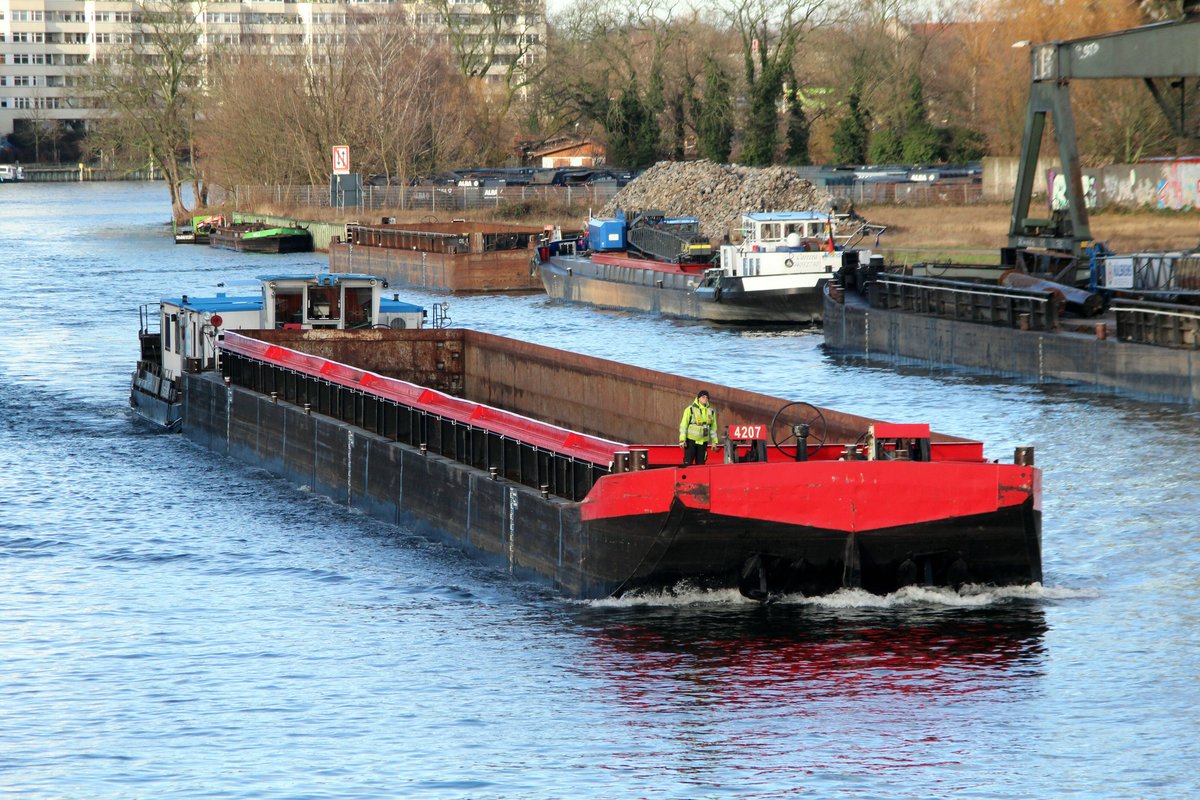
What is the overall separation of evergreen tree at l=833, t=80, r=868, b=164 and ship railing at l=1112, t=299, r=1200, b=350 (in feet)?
221

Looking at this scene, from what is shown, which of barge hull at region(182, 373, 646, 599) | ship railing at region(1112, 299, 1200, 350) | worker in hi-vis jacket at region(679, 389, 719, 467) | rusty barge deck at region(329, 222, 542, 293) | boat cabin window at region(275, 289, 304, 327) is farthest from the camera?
rusty barge deck at region(329, 222, 542, 293)

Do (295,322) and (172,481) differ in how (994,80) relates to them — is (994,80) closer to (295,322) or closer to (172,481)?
(295,322)

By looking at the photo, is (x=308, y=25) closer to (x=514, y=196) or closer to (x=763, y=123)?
(x=763, y=123)

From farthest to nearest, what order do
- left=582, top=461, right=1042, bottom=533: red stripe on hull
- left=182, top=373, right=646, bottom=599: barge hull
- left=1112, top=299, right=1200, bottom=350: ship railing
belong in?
left=1112, top=299, right=1200, bottom=350: ship railing
left=182, top=373, right=646, bottom=599: barge hull
left=582, top=461, right=1042, bottom=533: red stripe on hull

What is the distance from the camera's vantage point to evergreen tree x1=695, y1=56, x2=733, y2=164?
104750 mm

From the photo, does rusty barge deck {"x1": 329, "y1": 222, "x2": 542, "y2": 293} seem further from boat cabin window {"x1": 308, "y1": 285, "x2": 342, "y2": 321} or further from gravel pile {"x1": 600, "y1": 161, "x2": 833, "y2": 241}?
boat cabin window {"x1": 308, "y1": 285, "x2": 342, "y2": 321}

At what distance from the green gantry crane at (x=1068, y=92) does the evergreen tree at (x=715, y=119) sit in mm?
58283

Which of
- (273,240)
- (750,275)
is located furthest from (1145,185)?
(273,240)

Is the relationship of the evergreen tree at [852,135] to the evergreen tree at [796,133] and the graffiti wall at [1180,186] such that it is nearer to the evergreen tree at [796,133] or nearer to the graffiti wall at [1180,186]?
the evergreen tree at [796,133]

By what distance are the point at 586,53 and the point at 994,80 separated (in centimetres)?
3919

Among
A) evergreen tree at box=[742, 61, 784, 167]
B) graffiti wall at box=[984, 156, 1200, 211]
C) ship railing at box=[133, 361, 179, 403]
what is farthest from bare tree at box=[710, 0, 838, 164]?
ship railing at box=[133, 361, 179, 403]

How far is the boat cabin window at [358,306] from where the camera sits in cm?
3262

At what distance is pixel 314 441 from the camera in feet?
86.9

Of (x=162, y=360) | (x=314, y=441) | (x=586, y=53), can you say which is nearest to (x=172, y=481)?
(x=314, y=441)
